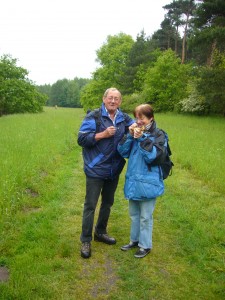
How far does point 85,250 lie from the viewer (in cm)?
427

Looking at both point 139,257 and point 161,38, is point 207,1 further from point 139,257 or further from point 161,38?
point 161,38

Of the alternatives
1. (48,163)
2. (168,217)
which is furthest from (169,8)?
(168,217)

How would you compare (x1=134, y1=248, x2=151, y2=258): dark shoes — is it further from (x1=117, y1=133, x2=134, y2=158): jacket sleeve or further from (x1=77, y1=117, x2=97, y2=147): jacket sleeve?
(x1=77, y1=117, x2=97, y2=147): jacket sleeve

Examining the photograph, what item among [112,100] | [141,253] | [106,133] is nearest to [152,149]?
[106,133]

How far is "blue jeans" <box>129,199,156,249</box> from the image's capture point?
4.20 metres

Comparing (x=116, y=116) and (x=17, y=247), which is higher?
(x=116, y=116)

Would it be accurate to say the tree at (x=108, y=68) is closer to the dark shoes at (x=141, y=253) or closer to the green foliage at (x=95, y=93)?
the green foliage at (x=95, y=93)

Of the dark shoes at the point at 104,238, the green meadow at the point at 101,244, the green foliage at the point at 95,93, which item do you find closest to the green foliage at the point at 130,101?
the green foliage at the point at 95,93

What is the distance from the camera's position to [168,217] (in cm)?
569

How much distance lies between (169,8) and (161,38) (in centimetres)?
631

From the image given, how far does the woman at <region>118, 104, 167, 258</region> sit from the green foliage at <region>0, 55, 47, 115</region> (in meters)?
38.9

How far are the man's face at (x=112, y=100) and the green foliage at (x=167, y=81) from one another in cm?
2833

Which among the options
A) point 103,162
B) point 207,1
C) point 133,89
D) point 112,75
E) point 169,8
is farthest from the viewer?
→ point 112,75

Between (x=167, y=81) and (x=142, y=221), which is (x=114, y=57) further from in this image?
(x=142, y=221)
